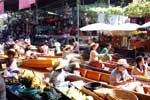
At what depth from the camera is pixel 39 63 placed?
1917cm

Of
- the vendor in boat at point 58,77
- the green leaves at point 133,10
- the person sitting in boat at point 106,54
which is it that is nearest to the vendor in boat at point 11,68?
the vendor in boat at point 58,77

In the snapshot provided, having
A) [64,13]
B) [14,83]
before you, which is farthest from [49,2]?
[14,83]

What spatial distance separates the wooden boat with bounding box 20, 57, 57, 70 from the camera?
1896 centimetres

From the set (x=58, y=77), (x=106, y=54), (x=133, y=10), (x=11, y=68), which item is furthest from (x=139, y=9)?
(x=58, y=77)

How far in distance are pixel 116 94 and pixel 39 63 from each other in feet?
35.9

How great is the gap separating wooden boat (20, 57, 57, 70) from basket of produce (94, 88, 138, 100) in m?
10.3

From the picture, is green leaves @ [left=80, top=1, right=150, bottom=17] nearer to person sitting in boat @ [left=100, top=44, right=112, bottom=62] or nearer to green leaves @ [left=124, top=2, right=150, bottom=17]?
green leaves @ [left=124, top=2, right=150, bottom=17]

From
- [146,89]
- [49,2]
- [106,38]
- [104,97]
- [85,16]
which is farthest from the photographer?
[49,2]

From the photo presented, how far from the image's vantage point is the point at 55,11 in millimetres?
39094

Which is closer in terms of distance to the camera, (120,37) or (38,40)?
(120,37)

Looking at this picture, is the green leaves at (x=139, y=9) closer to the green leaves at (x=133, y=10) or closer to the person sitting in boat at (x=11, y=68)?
the green leaves at (x=133, y=10)

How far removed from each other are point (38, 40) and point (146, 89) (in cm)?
2801

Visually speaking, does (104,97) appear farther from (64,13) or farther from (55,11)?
(55,11)

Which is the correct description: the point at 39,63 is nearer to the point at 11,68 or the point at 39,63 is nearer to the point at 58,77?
the point at 11,68
